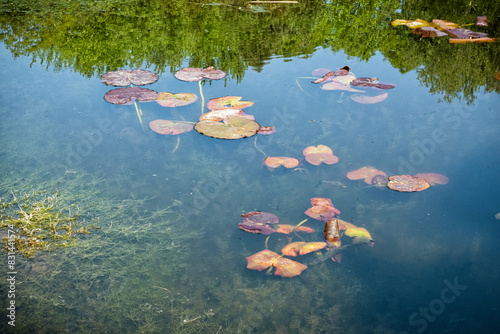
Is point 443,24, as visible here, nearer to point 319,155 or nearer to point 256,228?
point 319,155

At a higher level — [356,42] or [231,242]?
[356,42]

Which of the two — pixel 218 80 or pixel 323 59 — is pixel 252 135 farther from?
pixel 323 59

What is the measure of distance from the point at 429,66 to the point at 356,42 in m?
0.87

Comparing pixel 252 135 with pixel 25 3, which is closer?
pixel 252 135

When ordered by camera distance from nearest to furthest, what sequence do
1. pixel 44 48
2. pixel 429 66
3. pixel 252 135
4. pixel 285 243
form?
pixel 285 243 < pixel 252 135 < pixel 429 66 < pixel 44 48

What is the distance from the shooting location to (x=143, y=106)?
10.5 ft

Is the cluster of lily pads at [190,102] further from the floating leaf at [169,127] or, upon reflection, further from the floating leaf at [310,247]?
the floating leaf at [310,247]

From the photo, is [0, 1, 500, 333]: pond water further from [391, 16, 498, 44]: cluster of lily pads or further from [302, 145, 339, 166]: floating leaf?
[391, 16, 498, 44]: cluster of lily pads

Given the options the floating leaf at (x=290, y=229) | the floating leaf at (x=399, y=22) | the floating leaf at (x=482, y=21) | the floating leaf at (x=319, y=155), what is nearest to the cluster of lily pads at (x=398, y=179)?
the floating leaf at (x=319, y=155)

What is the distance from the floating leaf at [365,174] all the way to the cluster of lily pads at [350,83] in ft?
3.01

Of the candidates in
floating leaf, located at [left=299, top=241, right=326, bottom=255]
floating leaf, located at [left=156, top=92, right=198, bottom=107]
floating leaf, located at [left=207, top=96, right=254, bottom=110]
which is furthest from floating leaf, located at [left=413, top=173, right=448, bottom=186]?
floating leaf, located at [left=156, top=92, right=198, bottom=107]

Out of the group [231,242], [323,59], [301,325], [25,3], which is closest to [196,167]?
[231,242]

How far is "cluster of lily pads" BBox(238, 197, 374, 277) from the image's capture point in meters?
1.93

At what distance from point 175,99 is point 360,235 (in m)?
1.78
